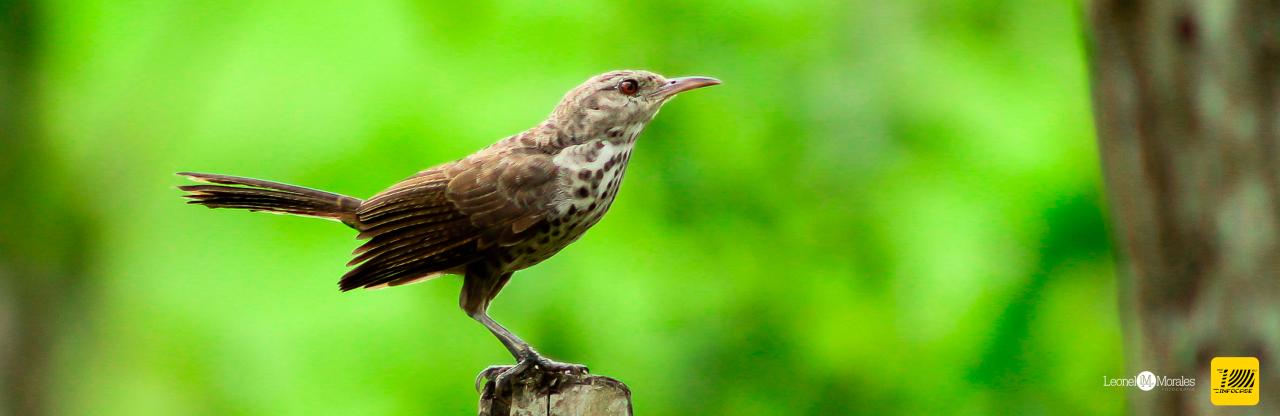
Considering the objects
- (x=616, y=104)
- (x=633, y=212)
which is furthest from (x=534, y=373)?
(x=633, y=212)

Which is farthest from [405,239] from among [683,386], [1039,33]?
[1039,33]

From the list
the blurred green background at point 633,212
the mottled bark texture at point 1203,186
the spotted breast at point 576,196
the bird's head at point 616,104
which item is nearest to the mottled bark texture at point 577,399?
the spotted breast at point 576,196

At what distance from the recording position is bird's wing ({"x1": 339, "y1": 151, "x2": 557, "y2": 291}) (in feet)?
11.6

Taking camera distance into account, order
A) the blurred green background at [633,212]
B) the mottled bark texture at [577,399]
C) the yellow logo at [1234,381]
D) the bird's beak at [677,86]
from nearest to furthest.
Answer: the mottled bark texture at [577,399] → the bird's beak at [677,86] → the yellow logo at [1234,381] → the blurred green background at [633,212]

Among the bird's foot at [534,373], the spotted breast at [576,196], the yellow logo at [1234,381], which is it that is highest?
the spotted breast at [576,196]

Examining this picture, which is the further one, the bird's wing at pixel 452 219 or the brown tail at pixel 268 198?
the brown tail at pixel 268 198

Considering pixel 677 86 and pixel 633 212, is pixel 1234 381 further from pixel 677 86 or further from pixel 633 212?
pixel 633 212

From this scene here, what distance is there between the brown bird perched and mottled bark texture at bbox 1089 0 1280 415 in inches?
76.3

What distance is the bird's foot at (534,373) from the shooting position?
3.46 metres

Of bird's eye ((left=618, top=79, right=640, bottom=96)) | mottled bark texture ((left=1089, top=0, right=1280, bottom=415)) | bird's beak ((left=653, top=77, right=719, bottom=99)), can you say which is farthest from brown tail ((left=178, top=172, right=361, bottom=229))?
mottled bark texture ((left=1089, top=0, right=1280, bottom=415))

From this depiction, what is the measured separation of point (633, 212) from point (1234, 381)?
417cm

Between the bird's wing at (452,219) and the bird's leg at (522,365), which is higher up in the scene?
the bird's wing at (452,219)

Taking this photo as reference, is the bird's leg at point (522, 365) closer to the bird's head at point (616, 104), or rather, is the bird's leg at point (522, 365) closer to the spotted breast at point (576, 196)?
the spotted breast at point (576, 196)

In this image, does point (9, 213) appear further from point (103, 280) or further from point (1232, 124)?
point (1232, 124)
